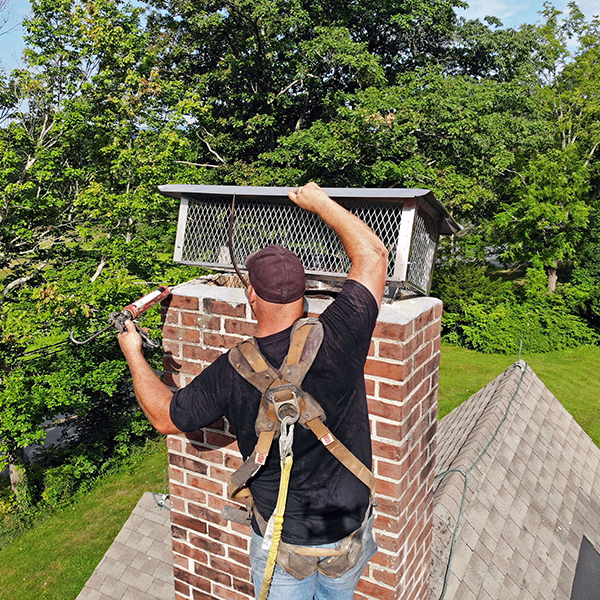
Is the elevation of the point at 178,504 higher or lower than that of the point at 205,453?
Result: lower

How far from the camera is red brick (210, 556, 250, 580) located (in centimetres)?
258

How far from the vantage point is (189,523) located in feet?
8.86

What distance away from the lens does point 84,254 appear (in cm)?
1522

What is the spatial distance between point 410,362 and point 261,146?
1912 cm

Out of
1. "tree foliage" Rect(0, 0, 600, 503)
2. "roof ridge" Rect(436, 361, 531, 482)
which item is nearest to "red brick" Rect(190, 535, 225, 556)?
"roof ridge" Rect(436, 361, 531, 482)

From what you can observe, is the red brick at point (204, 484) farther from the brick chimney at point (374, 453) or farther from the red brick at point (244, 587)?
the red brick at point (244, 587)

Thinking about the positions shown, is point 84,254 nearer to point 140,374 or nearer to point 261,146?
point 261,146

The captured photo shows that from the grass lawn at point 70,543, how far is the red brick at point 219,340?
1239 cm

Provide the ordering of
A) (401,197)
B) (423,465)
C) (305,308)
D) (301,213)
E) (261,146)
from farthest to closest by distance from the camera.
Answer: (261,146), (423,465), (301,213), (305,308), (401,197)

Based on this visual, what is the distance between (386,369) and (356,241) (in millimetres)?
539

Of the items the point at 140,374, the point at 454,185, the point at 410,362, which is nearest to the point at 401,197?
the point at 410,362

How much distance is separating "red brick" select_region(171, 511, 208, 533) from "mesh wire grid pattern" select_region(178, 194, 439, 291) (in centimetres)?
135

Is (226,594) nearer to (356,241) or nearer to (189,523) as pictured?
(189,523)

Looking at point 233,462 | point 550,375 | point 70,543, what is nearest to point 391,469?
point 233,462
